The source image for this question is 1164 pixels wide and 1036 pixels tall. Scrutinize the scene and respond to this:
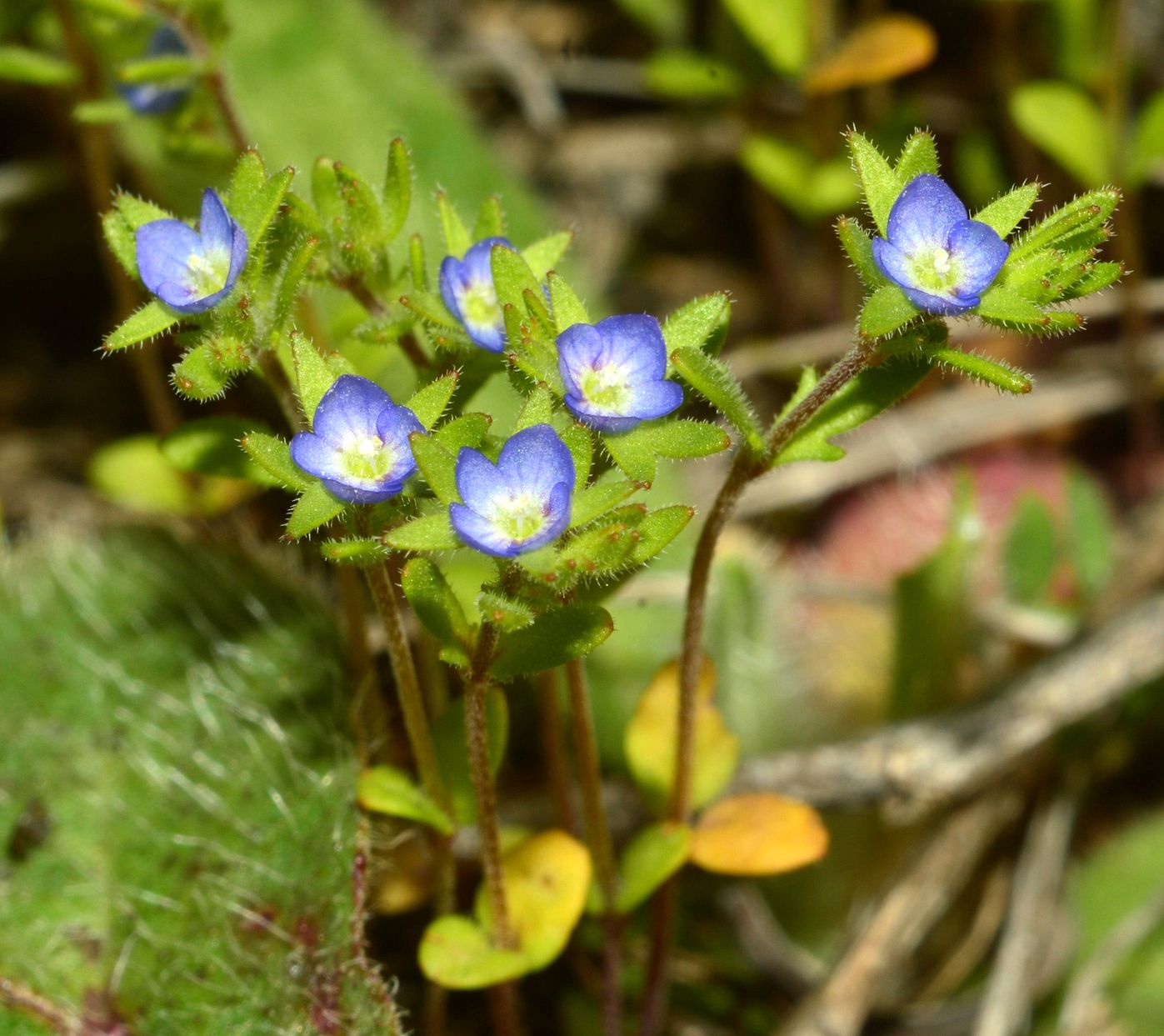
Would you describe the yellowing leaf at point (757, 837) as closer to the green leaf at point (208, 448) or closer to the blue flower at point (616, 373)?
the blue flower at point (616, 373)

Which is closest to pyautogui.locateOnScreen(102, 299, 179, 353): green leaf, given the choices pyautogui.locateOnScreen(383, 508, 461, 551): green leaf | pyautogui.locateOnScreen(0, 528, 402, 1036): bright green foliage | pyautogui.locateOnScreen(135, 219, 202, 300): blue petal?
pyautogui.locateOnScreen(135, 219, 202, 300): blue petal

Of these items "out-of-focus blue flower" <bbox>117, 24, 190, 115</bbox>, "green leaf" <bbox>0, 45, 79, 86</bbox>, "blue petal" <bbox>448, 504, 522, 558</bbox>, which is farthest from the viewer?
"green leaf" <bbox>0, 45, 79, 86</bbox>

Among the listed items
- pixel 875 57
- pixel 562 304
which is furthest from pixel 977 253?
pixel 875 57

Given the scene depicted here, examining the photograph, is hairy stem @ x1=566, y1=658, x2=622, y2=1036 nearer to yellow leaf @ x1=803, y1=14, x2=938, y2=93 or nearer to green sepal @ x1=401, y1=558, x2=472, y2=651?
green sepal @ x1=401, y1=558, x2=472, y2=651

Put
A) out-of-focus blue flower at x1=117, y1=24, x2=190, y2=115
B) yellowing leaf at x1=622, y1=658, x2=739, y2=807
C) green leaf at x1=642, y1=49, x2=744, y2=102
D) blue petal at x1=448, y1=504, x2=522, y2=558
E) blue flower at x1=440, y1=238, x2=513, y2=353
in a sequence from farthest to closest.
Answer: green leaf at x1=642, y1=49, x2=744, y2=102 → out-of-focus blue flower at x1=117, y1=24, x2=190, y2=115 → yellowing leaf at x1=622, y1=658, x2=739, y2=807 → blue flower at x1=440, y1=238, x2=513, y2=353 → blue petal at x1=448, y1=504, x2=522, y2=558

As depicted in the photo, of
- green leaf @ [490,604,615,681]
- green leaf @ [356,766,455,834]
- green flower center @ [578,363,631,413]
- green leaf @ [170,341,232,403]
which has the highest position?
green leaf @ [170,341,232,403]

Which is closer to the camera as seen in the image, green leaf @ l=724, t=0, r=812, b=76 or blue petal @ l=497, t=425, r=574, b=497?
blue petal @ l=497, t=425, r=574, b=497

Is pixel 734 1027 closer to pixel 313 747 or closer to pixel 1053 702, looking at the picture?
pixel 1053 702

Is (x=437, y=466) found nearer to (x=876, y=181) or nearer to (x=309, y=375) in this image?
(x=309, y=375)
